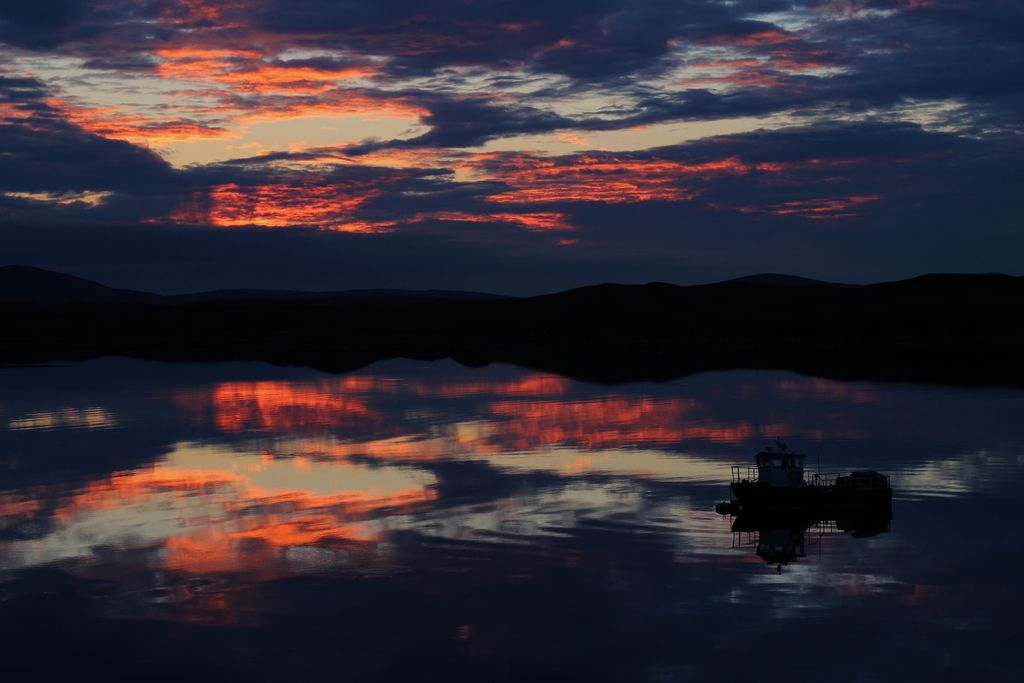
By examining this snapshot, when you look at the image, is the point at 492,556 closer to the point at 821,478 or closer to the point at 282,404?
the point at 821,478

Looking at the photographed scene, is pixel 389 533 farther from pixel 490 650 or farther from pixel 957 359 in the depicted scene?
pixel 957 359

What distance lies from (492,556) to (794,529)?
408 inches

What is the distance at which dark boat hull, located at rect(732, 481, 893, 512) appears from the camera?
118 ft

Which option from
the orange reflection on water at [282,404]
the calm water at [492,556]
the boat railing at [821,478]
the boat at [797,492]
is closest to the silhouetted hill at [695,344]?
the orange reflection on water at [282,404]

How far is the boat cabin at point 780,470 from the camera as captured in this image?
37.0m

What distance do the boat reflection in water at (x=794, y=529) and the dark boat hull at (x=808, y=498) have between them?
0.20 meters

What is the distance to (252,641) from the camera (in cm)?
2364

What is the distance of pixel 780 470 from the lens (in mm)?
37188

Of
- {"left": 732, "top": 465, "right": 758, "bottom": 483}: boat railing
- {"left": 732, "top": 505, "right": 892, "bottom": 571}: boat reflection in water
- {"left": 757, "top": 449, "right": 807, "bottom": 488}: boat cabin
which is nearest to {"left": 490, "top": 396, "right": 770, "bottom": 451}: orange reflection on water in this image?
{"left": 732, "top": 465, "right": 758, "bottom": 483}: boat railing

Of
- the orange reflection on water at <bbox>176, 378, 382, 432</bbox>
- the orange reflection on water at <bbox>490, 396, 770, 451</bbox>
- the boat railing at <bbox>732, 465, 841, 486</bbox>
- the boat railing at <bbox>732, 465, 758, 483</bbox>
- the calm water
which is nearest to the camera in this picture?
the calm water

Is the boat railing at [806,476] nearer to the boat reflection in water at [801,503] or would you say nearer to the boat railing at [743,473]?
the boat railing at [743,473]

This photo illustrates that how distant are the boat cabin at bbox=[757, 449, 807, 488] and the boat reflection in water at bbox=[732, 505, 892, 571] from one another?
3.64ft

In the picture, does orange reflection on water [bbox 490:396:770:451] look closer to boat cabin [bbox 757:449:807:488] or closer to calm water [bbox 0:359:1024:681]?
calm water [bbox 0:359:1024:681]

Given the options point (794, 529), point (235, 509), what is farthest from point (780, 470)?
point (235, 509)
